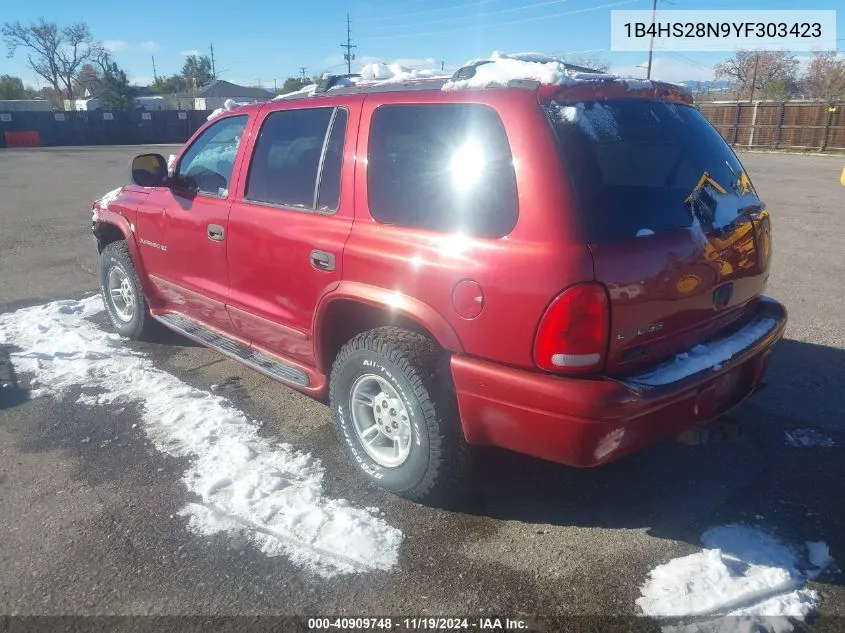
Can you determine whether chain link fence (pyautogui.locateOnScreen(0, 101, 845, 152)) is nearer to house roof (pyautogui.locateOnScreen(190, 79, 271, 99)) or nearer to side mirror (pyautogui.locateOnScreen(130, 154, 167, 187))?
side mirror (pyautogui.locateOnScreen(130, 154, 167, 187))

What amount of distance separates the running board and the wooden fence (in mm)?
27028

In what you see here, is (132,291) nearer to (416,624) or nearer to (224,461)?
(224,461)

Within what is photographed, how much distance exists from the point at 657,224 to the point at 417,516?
166 cm

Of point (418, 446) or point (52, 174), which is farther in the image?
point (52, 174)

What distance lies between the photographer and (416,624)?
2393mm

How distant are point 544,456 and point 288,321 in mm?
1636

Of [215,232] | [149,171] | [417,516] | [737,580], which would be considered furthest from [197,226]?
[737,580]

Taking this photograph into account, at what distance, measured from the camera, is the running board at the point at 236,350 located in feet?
11.9

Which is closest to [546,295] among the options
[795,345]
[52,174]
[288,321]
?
[288,321]

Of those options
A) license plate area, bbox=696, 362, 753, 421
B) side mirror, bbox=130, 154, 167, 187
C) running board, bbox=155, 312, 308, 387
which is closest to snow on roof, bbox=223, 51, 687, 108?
license plate area, bbox=696, 362, 753, 421

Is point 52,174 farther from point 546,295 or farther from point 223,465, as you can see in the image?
point 546,295

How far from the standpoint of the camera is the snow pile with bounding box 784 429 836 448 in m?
3.57

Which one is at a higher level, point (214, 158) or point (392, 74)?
point (392, 74)

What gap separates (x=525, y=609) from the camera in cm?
246
